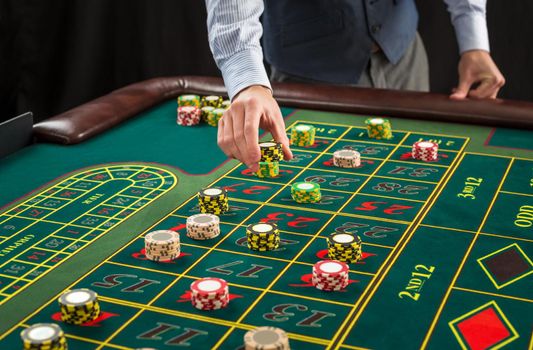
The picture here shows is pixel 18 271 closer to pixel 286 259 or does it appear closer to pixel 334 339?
pixel 286 259

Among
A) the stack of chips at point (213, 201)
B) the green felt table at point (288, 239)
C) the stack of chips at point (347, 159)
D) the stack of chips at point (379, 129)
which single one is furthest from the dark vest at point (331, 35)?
the stack of chips at point (213, 201)

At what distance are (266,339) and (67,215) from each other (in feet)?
3.07

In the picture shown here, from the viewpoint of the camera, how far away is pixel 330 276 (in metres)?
1.79

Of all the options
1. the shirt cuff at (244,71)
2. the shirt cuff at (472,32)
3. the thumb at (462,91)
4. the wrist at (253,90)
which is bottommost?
the thumb at (462,91)

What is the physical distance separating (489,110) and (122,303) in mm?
1742

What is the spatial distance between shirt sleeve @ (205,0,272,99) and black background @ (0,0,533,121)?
9.66 feet

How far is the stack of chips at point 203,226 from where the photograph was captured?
2.07m

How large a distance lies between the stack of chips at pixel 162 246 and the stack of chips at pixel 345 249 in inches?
14.9

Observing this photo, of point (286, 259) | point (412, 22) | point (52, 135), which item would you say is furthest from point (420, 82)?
point (286, 259)

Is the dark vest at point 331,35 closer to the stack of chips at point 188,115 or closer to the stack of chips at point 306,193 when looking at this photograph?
the stack of chips at point 188,115

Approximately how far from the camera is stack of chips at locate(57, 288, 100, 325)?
65.7 inches

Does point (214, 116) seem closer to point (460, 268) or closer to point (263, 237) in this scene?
point (263, 237)

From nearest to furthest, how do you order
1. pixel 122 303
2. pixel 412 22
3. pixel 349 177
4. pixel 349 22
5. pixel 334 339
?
pixel 334 339 < pixel 122 303 < pixel 349 177 < pixel 349 22 < pixel 412 22

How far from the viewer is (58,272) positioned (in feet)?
→ 6.38
